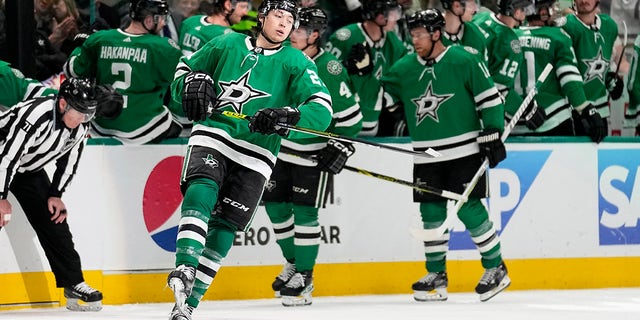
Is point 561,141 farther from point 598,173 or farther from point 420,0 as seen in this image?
point 420,0

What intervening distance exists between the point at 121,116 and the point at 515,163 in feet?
6.71

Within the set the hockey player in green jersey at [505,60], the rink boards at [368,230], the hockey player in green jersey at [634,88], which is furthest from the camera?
the hockey player in green jersey at [634,88]

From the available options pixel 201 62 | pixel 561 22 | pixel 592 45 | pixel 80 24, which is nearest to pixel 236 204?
pixel 201 62

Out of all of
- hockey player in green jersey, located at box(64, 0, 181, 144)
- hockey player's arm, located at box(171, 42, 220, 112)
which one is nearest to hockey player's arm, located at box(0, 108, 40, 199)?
hockey player in green jersey, located at box(64, 0, 181, 144)

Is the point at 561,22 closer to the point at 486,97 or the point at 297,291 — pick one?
the point at 486,97

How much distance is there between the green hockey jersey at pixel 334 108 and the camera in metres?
6.73

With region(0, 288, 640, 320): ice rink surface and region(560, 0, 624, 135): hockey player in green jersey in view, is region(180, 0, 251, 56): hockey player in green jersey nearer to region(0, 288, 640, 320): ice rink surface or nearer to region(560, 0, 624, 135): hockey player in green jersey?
region(0, 288, 640, 320): ice rink surface

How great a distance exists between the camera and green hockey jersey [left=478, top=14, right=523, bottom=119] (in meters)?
7.55

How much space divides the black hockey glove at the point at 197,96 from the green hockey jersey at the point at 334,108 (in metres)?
1.48

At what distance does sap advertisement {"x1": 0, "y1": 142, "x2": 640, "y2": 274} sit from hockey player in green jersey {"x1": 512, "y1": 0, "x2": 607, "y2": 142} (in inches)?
11.8

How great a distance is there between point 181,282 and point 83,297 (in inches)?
56.0

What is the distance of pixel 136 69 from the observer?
268 inches

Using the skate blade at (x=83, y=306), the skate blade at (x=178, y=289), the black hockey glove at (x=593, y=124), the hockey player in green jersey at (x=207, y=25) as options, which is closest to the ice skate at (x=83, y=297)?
the skate blade at (x=83, y=306)

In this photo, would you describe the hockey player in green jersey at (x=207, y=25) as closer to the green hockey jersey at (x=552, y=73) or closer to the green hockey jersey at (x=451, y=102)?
the green hockey jersey at (x=451, y=102)
